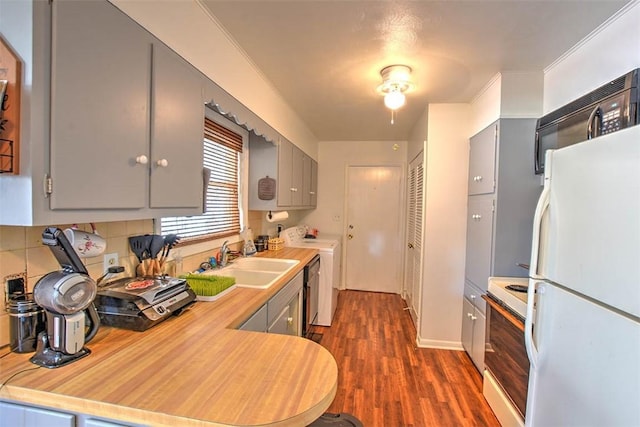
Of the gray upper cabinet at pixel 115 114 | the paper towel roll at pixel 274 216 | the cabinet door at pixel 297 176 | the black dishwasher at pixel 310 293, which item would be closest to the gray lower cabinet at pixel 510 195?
the black dishwasher at pixel 310 293

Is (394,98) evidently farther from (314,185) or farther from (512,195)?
(314,185)

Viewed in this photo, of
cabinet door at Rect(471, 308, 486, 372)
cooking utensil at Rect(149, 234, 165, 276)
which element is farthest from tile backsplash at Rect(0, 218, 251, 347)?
cabinet door at Rect(471, 308, 486, 372)

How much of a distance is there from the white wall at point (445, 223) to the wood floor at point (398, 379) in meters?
0.28

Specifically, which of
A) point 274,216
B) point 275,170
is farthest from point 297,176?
point 275,170

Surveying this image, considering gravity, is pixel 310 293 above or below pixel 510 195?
below

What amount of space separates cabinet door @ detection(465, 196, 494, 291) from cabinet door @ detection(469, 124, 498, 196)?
10cm

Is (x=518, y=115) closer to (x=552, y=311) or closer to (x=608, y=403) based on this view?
(x=552, y=311)

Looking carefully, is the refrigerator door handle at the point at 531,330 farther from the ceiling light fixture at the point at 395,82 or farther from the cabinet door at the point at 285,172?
the cabinet door at the point at 285,172

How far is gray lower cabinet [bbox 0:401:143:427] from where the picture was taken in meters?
0.77

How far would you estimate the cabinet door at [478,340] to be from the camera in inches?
91.0

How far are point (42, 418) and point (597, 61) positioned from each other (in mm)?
2887

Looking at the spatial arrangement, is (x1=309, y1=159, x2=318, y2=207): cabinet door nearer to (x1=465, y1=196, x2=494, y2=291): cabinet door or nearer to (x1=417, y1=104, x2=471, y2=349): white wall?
(x1=417, y1=104, x2=471, y2=349): white wall

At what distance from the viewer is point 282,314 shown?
6.45 ft

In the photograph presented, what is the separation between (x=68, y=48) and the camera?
838 mm
